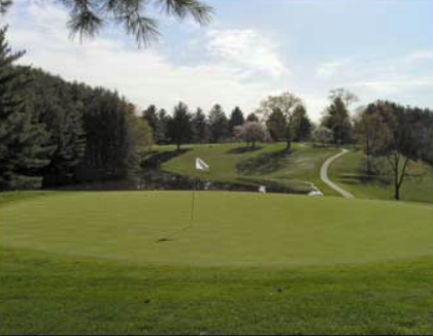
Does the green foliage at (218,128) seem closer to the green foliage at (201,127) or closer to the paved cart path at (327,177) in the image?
the green foliage at (201,127)

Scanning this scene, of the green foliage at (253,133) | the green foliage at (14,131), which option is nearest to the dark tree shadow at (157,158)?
the green foliage at (253,133)

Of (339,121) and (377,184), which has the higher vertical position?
(339,121)

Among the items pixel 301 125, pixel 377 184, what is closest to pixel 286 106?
pixel 301 125

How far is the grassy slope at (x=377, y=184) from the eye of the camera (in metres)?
44.5

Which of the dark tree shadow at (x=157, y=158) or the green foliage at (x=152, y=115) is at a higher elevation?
the green foliage at (x=152, y=115)

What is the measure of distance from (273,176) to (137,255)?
49.7 meters

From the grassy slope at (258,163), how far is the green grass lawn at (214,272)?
3705 cm

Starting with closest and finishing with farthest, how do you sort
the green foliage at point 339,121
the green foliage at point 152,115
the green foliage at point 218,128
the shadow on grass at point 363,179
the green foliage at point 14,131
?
1. the green foliage at point 14,131
2. the shadow on grass at point 363,179
3. the green foliage at point 339,121
4. the green foliage at point 152,115
5. the green foliage at point 218,128

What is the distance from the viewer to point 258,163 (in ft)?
211

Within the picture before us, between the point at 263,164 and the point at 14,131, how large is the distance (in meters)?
39.7

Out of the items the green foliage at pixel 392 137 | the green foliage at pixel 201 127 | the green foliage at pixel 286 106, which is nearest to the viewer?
the green foliage at pixel 392 137

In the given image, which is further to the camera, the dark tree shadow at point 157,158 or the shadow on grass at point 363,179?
the dark tree shadow at point 157,158

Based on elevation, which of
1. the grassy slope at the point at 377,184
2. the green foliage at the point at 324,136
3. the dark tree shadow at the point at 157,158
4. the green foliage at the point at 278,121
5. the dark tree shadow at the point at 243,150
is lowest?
the grassy slope at the point at 377,184

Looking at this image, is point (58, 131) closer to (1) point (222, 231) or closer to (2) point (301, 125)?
(1) point (222, 231)
